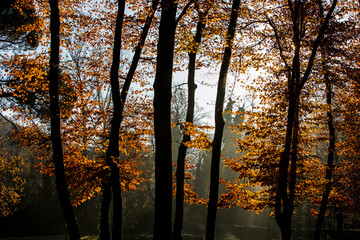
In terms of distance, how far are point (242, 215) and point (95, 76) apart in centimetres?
2725

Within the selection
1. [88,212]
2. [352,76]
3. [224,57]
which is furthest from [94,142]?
[88,212]

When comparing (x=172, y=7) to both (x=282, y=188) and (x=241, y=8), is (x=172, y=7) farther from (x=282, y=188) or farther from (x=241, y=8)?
(x=282, y=188)

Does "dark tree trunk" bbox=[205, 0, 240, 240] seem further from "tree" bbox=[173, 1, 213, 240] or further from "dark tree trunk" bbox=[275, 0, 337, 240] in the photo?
"dark tree trunk" bbox=[275, 0, 337, 240]

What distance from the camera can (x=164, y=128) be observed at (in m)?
5.31

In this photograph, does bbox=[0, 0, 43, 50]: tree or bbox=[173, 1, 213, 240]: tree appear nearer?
bbox=[173, 1, 213, 240]: tree

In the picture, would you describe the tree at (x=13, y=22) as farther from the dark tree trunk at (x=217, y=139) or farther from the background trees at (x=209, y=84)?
the dark tree trunk at (x=217, y=139)

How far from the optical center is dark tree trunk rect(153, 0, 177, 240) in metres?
5.11

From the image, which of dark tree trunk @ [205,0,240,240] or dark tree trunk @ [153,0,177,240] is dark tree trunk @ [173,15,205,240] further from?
dark tree trunk @ [153,0,177,240]

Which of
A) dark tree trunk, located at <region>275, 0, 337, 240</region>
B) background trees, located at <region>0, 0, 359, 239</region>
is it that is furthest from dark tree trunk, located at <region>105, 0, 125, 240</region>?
dark tree trunk, located at <region>275, 0, 337, 240</region>

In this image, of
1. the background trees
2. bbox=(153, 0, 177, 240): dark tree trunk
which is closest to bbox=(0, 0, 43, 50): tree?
the background trees

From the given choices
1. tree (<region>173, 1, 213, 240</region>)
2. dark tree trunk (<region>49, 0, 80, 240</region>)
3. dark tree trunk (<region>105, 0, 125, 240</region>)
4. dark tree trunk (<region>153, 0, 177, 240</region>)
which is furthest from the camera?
tree (<region>173, 1, 213, 240</region>)

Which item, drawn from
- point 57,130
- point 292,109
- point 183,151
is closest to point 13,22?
point 57,130

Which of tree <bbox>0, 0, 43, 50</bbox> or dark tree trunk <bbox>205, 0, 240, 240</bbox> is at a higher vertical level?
tree <bbox>0, 0, 43, 50</bbox>

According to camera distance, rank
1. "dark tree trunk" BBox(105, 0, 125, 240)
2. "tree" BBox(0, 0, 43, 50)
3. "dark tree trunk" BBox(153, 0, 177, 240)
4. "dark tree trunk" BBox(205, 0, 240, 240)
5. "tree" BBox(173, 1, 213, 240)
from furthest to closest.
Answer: "tree" BBox(0, 0, 43, 50)
"tree" BBox(173, 1, 213, 240)
"dark tree trunk" BBox(205, 0, 240, 240)
"dark tree trunk" BBox(105, 0, 125, 240)
"dark tree trunk" BBox(153, 0, 177, 240)
